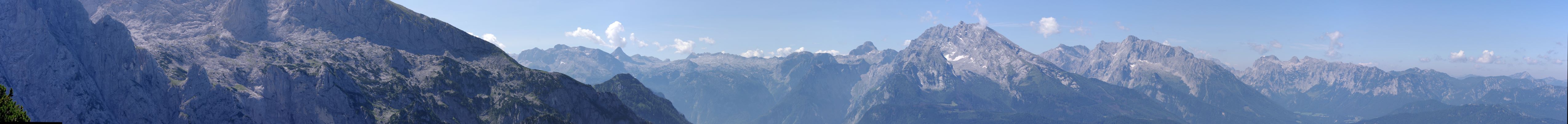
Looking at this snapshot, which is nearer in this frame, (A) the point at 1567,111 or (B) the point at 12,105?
(B) the point at 12,105

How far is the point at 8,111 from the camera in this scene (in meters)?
56.3

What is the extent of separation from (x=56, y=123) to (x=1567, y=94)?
116733 mm

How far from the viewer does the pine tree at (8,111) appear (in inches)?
2180

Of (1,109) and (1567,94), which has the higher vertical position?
(1567,94)

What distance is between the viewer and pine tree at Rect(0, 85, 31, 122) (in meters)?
55.4

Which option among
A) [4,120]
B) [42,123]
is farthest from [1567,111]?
[4,120]

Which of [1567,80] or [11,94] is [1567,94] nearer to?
[1567,80]

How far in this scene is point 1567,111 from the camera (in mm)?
82125

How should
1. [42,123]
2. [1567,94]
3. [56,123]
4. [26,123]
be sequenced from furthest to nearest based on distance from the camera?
[1567,94]
[26,123]
[56,123]
[42,123]

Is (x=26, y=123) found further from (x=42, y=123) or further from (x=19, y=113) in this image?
(x=42, y=123)

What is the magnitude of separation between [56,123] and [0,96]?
14.7 feet

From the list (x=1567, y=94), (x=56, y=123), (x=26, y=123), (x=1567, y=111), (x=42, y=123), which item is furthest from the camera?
(x=1567, y=111)

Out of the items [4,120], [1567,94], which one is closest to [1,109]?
[4,120]

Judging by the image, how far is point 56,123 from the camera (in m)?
54.8
